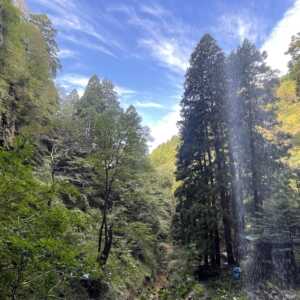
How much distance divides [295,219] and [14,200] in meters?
12.4

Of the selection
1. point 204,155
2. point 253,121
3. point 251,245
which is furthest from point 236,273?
point 253,121

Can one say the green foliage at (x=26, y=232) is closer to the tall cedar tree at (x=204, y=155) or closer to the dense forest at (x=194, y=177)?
the dense forest at (x=194, y=177)

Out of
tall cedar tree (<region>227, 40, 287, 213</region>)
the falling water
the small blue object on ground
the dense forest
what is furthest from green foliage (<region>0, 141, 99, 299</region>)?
tall cedar tree (<region>227, 40, 287, 213</region>)

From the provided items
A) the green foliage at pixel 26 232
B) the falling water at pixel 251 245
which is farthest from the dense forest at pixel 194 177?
the green foliage at pixel 26 232

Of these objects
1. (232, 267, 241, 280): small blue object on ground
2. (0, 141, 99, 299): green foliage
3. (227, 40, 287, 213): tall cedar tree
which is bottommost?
(232, 267, 241, 280): small blue object on ground

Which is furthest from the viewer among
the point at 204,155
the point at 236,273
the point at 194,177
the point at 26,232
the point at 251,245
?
the point at 194,177

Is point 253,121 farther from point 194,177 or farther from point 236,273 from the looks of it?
point 236,273

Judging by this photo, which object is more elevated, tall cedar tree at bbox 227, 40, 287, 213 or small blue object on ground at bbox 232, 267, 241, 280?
tall cedar tree at bbox 227, 40, 287, 213

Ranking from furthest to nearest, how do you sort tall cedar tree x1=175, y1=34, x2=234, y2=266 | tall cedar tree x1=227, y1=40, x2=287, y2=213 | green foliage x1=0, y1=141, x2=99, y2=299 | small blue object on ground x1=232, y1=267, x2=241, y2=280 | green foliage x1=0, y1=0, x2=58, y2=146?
tall cedar tree x1=227, y1=40, x2=287, y2=213
tall cedar tree x1=175, y1=34, x2=234, y2=266
green foliage x1=0, y1=0, x2=58, y2=146
small blue object on ground x1=232, y1=267, x2=241, y2=280
green foliage x1=0, y1=141, x2=99, y2=299

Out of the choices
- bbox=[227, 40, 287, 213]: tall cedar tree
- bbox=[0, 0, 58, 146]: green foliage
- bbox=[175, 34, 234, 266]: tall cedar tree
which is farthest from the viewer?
bbox=[227, 40, 287, 213]: tall cedar tree

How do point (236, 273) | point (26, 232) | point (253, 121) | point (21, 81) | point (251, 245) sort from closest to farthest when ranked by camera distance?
point (26, 232) → point (236, 273) → point (251, 245) → point (21, 81) → point (253, 121)

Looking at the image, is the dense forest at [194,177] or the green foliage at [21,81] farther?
the green foliage at [21,81]

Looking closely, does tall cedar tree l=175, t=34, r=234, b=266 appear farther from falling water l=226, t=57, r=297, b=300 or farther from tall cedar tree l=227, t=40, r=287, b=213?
tall cedar tree l=227, t=40, r=287, b=213

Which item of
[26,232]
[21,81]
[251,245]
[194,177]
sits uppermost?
[21,81]
